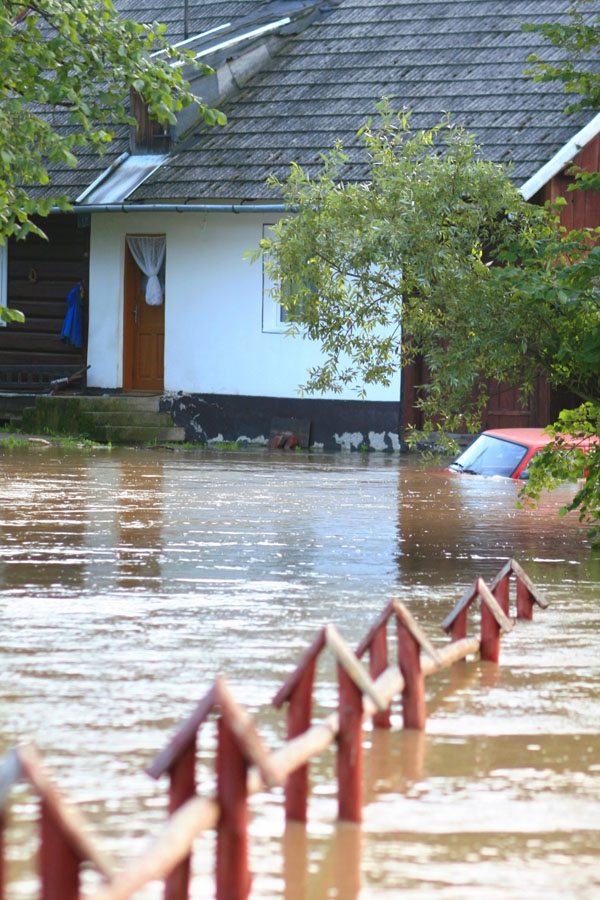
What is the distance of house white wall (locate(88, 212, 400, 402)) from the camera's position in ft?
78.9

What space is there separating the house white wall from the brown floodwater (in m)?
9.66

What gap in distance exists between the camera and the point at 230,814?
3838 millimetres

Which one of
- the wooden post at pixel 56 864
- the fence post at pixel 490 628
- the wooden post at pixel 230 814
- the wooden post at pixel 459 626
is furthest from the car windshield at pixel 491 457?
the wooden post at pixel 56 864

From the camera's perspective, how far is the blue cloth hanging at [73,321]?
2564cm

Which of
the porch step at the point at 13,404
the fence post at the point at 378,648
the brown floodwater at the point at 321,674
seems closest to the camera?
the brown floodwater at the point at 321,674

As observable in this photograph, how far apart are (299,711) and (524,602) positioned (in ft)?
12.3

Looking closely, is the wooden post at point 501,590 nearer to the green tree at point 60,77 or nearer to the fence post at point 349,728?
the fence post at point 349,728

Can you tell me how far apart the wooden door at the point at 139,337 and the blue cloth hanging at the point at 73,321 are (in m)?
0.87

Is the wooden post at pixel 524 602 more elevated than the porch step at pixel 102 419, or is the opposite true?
the porch step at pixel 102 419

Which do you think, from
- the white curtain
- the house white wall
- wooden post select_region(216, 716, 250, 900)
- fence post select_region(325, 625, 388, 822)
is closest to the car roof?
the house white wall

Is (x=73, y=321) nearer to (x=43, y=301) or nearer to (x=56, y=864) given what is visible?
(x=43, y=301)

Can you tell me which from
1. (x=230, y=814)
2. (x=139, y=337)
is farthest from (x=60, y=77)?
(x=230, y=814)

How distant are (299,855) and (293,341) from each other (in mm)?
19452

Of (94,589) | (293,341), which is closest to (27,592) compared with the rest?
(94,589)
